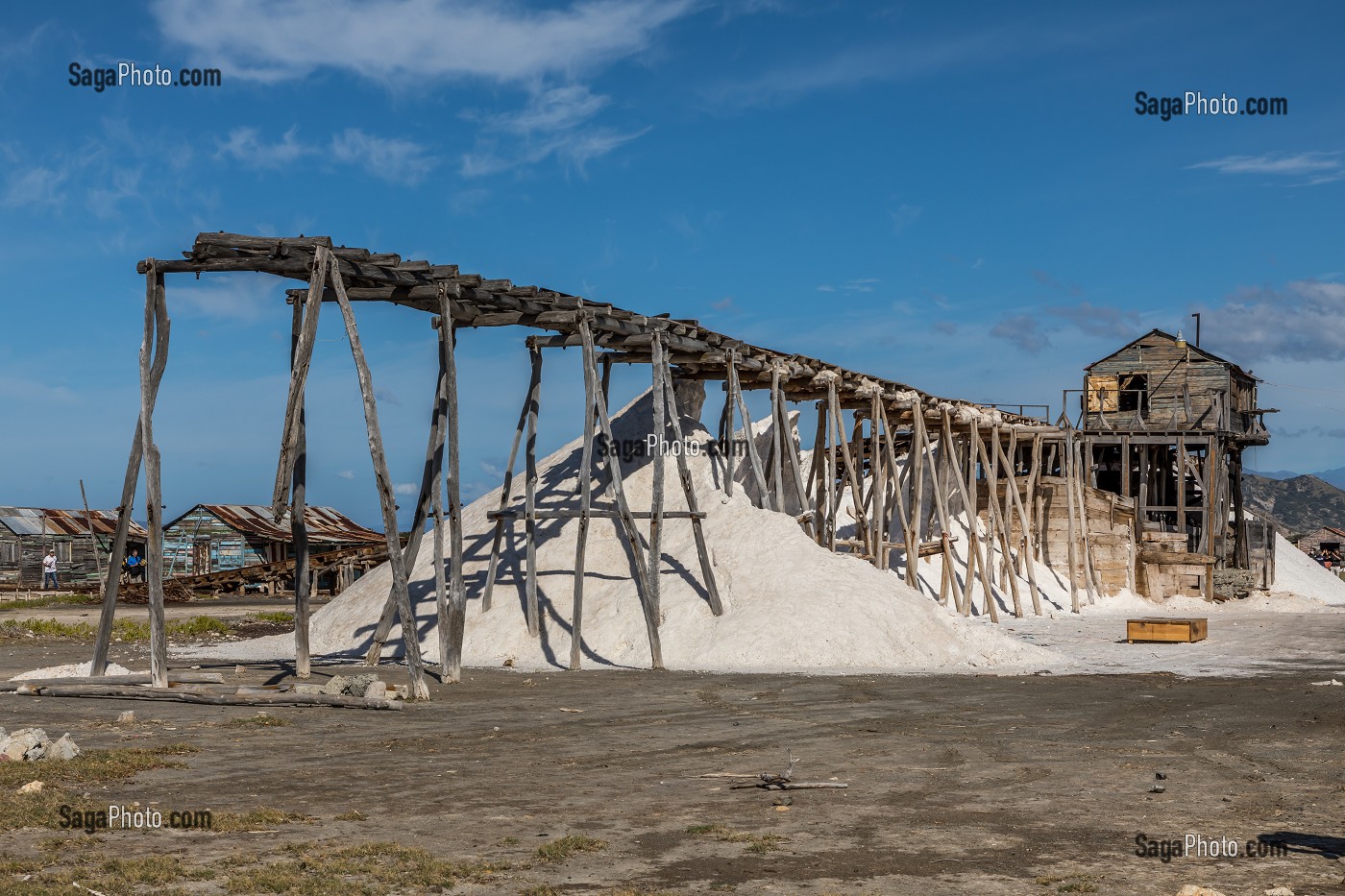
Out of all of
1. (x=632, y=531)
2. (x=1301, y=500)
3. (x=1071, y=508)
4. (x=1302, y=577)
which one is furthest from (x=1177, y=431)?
(x=1301, y=500)

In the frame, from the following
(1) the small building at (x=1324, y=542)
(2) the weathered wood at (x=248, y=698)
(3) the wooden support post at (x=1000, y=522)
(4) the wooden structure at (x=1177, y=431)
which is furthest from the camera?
(1) the small building at (x=1324, y=542)

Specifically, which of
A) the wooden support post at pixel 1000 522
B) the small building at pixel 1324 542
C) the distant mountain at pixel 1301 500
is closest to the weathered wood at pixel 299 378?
the wooden support post at pixel 1000 522

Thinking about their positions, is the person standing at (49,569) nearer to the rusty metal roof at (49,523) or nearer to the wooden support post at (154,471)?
the rusty metal roof at (49,523)

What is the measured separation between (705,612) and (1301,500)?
137 metres

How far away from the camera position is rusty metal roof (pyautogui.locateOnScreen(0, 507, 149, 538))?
155 ft

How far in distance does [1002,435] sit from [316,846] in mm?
31956

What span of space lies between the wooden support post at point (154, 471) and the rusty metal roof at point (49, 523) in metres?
34.5

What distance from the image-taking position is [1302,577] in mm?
47188

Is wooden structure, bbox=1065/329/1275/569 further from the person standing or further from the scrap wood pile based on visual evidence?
the person standing

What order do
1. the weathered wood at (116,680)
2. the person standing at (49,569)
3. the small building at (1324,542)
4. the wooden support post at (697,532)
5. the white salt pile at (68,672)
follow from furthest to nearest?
the small building at (1324,542) → the person standing at (49,569) → the wooden support post at (697,532) → the white salt pile at (68,672) → the weathered wood at (116,680)

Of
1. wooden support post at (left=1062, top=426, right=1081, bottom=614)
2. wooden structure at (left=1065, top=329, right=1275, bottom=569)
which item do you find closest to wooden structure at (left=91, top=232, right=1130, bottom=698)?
wooden support post at (left=1062, top=426, right=1081, bottom=614)

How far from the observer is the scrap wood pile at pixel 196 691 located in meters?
14.4

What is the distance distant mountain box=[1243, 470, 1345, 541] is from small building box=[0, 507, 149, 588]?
369 feet

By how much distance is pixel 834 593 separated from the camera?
19.8m
